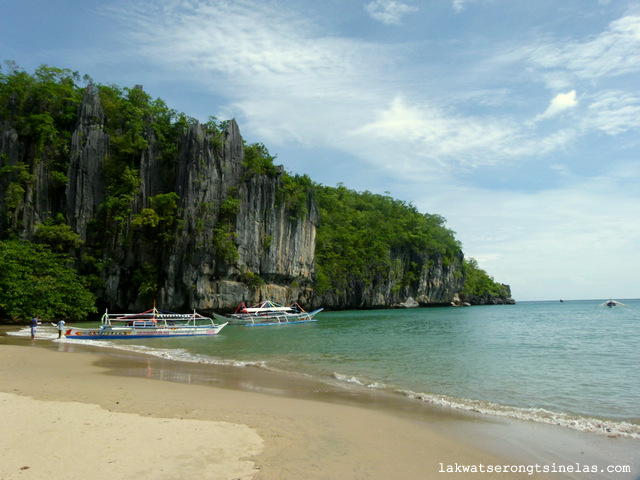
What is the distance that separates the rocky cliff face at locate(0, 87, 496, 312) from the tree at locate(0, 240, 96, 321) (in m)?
4.03

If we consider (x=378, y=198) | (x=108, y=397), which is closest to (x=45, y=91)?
(x=108, y=397)

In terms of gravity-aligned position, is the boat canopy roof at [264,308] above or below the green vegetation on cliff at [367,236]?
below

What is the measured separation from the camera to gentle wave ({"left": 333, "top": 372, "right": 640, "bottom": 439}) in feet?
22.2

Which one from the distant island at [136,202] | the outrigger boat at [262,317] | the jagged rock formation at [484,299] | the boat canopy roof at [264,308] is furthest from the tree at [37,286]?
the jagged rock formation at [484,299]

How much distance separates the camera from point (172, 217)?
1438 inches

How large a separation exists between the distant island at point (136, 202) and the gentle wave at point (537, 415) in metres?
29.8

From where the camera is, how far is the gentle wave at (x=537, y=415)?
675 cm

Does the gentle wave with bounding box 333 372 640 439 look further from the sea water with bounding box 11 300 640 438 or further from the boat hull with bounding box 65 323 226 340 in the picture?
the boat hull with bounding box 65 323 226 340

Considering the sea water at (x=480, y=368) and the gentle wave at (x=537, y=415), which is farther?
the sea water at (x=480, y=368)

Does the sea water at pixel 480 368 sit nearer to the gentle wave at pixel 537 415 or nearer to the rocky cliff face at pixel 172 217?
the gentle wave at pixel 537 415

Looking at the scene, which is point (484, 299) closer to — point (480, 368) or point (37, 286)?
point (480, 368)

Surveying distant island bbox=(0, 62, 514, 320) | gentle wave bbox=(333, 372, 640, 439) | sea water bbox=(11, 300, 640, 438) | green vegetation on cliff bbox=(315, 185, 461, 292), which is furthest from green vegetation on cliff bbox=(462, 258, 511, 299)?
gentle wave bbox=(333, 372, 640, 439)

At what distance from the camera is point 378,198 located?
81.8 meters

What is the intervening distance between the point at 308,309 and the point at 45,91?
3828 cm
